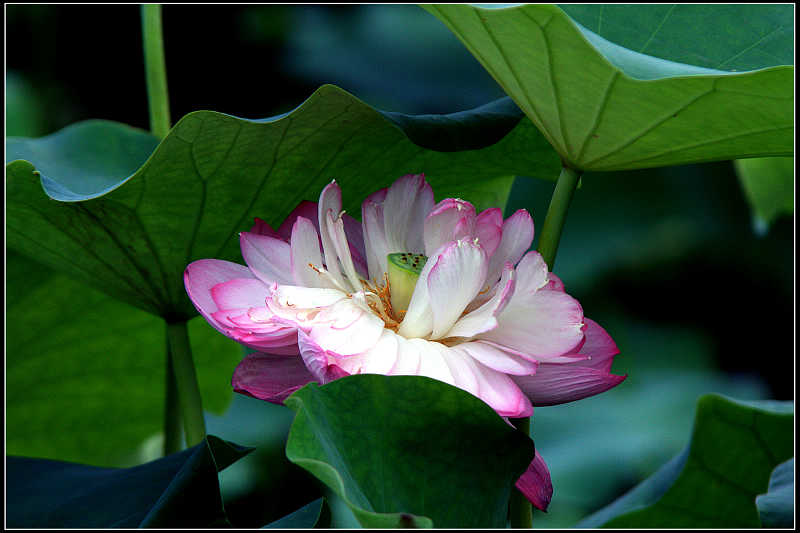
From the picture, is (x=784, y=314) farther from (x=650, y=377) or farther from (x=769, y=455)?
(x=769, y=455)

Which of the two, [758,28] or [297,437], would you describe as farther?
[758,28]

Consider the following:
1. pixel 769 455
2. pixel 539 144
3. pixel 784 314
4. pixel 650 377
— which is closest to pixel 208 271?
pixel 539 144

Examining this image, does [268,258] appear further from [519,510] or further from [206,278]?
[519,510]

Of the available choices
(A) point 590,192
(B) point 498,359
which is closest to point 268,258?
(B) point 498,359

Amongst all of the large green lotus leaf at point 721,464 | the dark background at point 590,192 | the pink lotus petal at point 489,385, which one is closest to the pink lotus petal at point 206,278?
the pink lotus petal at point 489,385

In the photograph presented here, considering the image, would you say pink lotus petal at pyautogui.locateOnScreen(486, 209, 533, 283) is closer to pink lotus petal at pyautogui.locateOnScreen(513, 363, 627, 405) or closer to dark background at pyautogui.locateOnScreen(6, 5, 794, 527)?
pink lotus petal at pyautogui.locateOnScreen(513, 363, 627, 405)

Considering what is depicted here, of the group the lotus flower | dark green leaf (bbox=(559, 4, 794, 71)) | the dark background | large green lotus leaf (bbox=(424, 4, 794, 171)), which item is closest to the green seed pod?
the lotus flower

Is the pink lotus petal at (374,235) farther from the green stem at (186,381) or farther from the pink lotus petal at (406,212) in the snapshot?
the green stem at (186,381)
